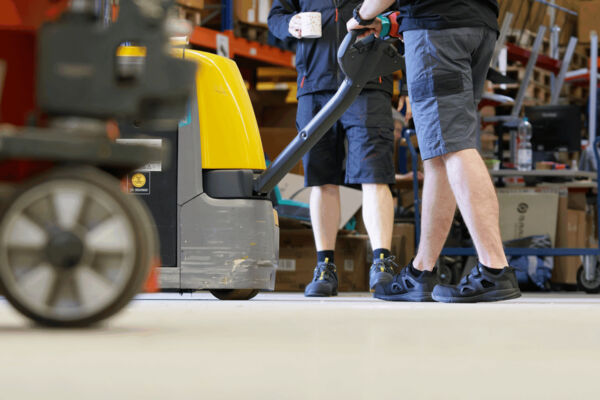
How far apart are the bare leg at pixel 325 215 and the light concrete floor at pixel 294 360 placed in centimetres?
168

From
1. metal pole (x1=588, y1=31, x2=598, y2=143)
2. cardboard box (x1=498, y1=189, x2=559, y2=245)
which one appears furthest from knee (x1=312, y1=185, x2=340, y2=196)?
metal pole (x1=588, y1=31, x2=598, y2=143)

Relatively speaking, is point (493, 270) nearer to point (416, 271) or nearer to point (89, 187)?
point (416, 271)

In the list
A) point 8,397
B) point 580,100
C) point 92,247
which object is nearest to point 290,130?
point 92,247

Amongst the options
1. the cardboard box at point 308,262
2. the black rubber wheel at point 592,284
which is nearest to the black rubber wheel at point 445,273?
the cardboard box at point 308,262

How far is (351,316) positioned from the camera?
6.17ft

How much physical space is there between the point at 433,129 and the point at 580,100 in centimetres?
911

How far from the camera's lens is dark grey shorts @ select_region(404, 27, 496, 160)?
2.53 m

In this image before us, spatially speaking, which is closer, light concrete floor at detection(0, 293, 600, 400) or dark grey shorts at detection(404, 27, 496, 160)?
light concrete floor at detection(0, 293, 600, 400)

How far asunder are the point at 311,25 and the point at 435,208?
107 cm

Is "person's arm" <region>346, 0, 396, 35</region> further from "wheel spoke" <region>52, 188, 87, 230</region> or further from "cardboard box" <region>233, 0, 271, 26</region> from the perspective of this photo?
"cardboard box" <region>233, 0, 271, 26</region>

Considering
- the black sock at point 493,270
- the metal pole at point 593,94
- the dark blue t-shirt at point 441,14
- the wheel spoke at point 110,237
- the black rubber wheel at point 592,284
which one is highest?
the metal pole at point 593,94

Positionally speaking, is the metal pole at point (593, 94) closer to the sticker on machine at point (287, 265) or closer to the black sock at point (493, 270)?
the sticker on machine at point (287, 265)

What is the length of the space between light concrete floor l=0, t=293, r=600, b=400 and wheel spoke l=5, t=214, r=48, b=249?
12cm

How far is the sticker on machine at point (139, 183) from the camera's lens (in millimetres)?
2723
